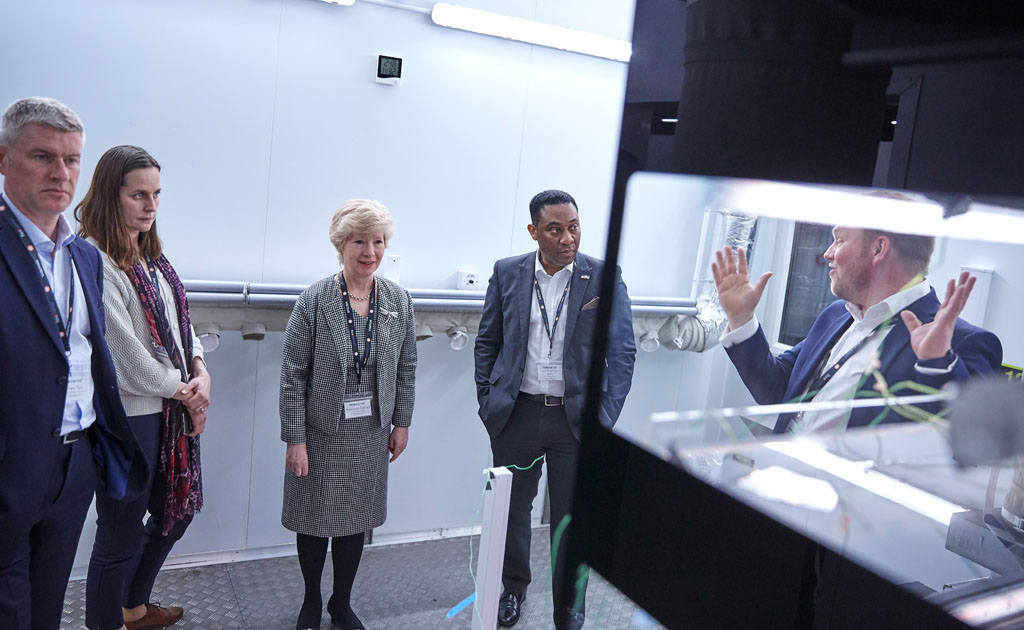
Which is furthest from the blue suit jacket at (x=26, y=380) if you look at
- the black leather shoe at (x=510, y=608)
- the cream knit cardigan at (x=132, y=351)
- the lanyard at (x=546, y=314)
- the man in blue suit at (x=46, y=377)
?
the black leather shoe at (x=510, y=608)

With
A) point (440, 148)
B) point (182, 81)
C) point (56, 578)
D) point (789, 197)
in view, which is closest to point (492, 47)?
point (440, 148)

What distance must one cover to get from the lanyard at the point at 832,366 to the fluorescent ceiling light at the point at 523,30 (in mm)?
2829

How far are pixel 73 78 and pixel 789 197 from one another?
9.57 ft

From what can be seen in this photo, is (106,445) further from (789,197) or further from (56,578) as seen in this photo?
(789,197)

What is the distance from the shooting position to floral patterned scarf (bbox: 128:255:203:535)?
2.34m

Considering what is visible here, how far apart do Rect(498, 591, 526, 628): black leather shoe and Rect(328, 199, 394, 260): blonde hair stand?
4.91 ft

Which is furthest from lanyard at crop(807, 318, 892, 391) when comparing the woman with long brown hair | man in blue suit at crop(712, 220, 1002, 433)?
the woman with long brown hair

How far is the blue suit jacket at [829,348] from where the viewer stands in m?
0.37

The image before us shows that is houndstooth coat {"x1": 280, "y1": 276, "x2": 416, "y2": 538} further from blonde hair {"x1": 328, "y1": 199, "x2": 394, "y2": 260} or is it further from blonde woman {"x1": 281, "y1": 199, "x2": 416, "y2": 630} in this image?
blonde hair {"x1": 328, "y1": 199, "x2": 394, "y2": 260}

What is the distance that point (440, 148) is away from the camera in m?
3.35

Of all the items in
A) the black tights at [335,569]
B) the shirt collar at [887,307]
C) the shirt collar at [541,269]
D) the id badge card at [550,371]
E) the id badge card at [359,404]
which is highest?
the shirt collar at [887,307]

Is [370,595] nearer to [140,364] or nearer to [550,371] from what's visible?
[550,371]

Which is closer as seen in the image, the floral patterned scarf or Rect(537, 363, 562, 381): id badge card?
the floral patterned scarf

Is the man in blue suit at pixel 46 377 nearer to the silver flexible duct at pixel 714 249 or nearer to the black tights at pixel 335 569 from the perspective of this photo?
the black tights at pixel 335 569
